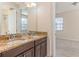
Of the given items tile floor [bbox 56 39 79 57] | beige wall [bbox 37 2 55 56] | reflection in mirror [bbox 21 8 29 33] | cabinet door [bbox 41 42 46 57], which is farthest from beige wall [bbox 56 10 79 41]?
reflection in mirror [bbox 21 8 29 33]

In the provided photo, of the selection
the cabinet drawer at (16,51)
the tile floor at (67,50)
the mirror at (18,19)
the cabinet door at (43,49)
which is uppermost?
the mirror at (18,19)

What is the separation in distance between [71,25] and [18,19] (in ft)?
15.9

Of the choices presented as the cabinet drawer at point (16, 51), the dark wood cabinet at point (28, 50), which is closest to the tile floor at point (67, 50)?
the dark wood cabinet at point (28, 50)

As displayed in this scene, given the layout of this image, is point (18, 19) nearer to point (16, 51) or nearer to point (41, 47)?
point (41, 47)

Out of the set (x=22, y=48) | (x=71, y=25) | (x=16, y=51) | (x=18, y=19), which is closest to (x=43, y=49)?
(x=18, y=19)

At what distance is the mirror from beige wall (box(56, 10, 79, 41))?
12.2 feet

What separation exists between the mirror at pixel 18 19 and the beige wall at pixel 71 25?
3709mm

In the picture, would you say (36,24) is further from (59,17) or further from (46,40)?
A: (59,17)

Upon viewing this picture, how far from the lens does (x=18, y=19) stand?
3391 millimetres

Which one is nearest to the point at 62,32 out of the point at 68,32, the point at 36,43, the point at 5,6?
the point at 68,32

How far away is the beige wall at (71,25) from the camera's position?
745 cm

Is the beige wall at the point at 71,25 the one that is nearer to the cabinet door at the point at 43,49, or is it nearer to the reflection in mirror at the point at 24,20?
the cabinet door at the point at 43,49

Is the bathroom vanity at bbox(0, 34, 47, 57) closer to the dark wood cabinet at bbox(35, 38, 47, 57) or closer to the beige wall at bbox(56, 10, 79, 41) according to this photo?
the dark wood cabinet at bbox(35, 38, 47, 57)

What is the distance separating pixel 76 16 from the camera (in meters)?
7.43
